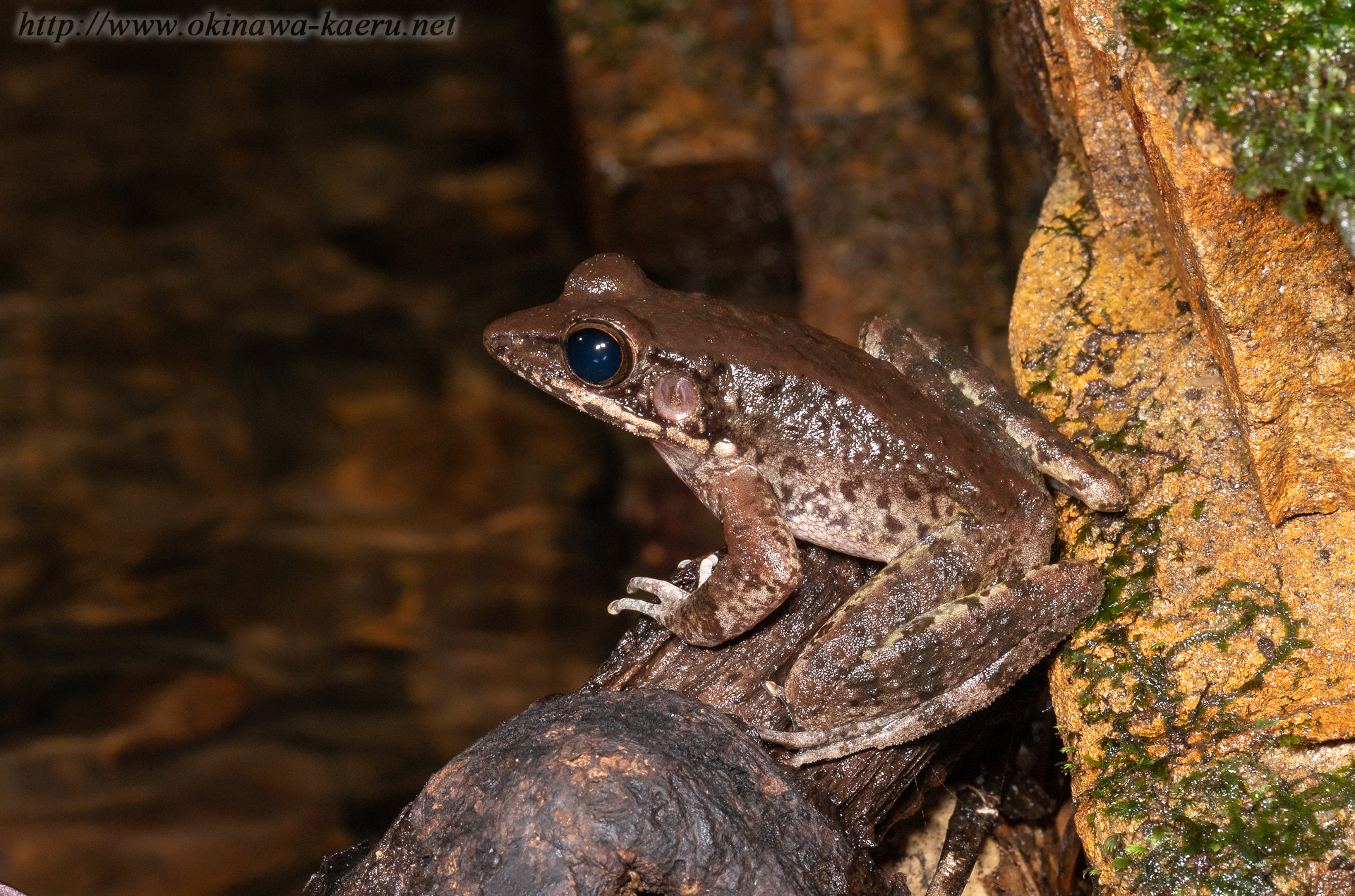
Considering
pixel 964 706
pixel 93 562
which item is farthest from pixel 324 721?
pixel 964 706

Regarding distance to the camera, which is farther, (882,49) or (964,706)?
(882,49)

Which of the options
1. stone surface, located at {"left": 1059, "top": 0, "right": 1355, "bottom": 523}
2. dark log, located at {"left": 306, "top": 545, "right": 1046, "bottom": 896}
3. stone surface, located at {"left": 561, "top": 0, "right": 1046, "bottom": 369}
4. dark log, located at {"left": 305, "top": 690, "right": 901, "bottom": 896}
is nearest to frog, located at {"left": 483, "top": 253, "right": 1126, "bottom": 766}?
dark log, located at {"left": 306, "top": 545, "right": 1046, "bottom": 896}

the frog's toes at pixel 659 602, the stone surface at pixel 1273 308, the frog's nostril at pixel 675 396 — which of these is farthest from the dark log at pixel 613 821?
the stone surface at pixel 1273 308

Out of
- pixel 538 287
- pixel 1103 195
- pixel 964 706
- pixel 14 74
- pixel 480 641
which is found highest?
pixel 14 74

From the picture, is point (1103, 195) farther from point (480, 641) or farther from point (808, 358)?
point (480, 641)

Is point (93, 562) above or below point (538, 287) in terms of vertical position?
below

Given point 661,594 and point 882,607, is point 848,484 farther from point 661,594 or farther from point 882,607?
point 661,594

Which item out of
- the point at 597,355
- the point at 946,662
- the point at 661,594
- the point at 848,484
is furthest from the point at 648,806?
the point at 597,355
